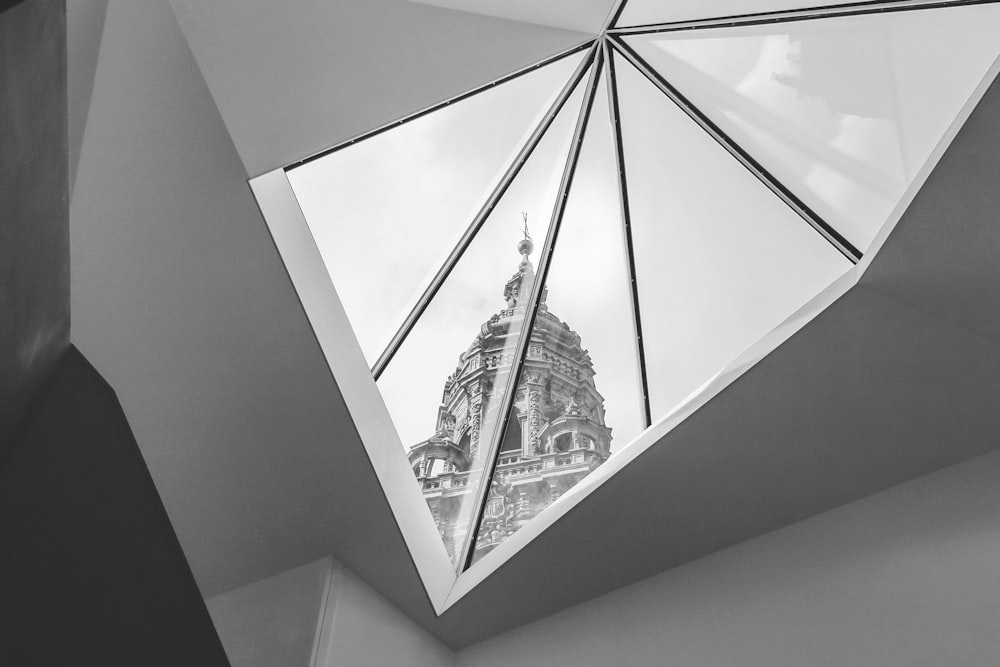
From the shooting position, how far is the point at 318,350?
8602 mm

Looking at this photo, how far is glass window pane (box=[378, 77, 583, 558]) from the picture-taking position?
10844 millimetres

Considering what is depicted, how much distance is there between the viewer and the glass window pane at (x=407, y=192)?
9.28 meters

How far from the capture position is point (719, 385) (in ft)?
27.8

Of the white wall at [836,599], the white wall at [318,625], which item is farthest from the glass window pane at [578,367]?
the white wall at [836,599]

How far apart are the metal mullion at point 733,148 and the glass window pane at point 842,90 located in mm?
77

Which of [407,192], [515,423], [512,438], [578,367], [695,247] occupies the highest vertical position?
[407,192]

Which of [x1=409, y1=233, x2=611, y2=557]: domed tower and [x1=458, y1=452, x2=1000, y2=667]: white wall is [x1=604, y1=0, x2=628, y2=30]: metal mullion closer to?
[x1=409, y1=233, x2=611, y2=557]: domed tower

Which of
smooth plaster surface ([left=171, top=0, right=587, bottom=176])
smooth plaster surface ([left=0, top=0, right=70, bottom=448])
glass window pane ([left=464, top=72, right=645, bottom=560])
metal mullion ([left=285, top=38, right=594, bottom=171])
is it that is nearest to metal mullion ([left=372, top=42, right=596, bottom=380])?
glass window pane ([left=464, top=72, right=645, bottom=560])

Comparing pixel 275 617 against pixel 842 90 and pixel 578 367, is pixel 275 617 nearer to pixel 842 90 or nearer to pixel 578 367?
pixel 578 367

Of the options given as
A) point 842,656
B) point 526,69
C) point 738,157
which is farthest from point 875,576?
point 526,69

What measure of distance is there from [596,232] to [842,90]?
11.7 ft

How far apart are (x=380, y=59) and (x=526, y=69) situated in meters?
2.66

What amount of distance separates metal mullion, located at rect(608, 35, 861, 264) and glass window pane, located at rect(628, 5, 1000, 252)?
0.08 metres

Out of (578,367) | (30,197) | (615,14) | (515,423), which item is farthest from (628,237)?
(30,197)
